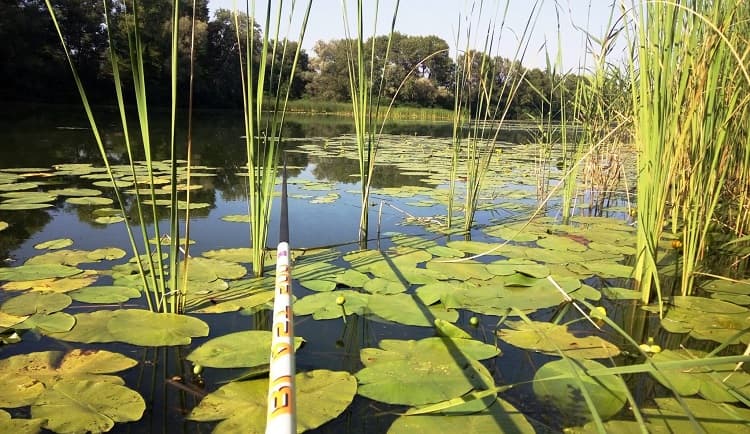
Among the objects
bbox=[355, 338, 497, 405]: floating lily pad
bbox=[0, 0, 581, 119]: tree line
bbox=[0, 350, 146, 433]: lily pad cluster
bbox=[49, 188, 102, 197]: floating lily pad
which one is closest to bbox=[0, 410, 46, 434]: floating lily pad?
bbox=[0, 350, 146, 433]: lily pad cluster

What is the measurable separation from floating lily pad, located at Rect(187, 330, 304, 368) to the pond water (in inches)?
0.9

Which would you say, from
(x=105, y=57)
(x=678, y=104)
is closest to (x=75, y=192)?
(x=678, y=104)

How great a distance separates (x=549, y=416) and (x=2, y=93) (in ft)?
51.5

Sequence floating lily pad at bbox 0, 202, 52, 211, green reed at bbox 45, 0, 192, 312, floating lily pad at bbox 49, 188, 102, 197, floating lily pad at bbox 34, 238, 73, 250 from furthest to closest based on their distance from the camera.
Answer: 1. floating lily pad at bbox 49, 188, 102, 197
2. floating lily pad at bbox 0, 202, 52, 211
3. floating lily pad at bbox 34, 238, 73, 250
4. green reed at bbox 45, 0, 192, 312

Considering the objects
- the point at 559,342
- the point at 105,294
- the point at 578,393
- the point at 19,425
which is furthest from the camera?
the point at 105,294

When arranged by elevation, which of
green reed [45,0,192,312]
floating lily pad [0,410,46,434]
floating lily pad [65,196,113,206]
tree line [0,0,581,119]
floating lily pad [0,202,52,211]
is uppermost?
tree line [0,0,581,119]

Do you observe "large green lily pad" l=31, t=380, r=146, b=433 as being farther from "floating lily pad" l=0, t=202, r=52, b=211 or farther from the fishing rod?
"floating lily pad" l=0, t=202, r=52, b=211

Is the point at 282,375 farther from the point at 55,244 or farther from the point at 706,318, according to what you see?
the point at 55,244

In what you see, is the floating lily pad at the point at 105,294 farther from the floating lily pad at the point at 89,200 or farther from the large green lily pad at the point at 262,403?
the floating lily pad at the point at 89,200

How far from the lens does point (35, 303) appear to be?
1.18 metres

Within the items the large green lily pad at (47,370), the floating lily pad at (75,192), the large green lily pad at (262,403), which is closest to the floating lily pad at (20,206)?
the floating lily pad at (75,192)

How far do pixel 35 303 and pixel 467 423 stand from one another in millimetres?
1105

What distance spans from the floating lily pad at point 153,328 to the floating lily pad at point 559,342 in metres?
0.75

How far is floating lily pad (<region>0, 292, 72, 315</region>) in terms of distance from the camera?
1.15 meters
